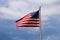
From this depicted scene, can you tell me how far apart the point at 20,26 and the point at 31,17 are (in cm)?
194

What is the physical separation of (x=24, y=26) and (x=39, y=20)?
6.65 ft

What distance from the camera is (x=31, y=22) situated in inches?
1687

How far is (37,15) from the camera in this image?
4381 cm

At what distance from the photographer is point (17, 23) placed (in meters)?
43.2

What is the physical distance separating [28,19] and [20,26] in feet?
4.61

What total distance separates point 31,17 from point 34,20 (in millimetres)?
671

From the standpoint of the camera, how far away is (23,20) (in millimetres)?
43094

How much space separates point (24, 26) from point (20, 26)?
0.54 metres

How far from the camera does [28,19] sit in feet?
142

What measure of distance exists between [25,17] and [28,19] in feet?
1.49

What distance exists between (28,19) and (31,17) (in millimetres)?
554

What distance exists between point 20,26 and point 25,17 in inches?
53.8

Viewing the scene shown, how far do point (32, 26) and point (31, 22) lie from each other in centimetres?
63

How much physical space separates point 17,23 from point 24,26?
107 centimetres
